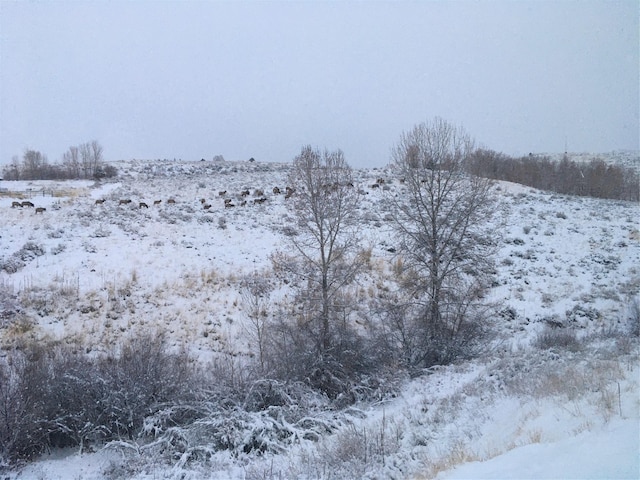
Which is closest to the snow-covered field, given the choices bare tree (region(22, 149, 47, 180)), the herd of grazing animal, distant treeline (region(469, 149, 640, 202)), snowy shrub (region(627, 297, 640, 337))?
the herd of grazing animal

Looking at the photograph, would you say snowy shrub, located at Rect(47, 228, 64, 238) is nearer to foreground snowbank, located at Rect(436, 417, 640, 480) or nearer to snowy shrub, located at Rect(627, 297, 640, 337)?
foreground snowbank, located at Rect(436, 417, 640, 480)

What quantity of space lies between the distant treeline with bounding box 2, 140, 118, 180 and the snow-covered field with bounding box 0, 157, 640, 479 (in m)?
10.9

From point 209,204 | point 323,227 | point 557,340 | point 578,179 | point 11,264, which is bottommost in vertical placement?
point 557,340

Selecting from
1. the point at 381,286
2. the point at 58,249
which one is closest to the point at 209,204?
the point at 58,249

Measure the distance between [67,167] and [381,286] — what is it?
4894 cm

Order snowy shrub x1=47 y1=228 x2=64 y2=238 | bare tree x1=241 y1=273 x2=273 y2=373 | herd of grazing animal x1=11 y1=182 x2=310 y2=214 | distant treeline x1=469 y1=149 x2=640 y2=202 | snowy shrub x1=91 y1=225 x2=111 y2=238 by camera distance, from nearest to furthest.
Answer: bare tree x1=241 y1=273 x2=273 y2=373
snowy shrub x1=47 y1=228 x2=64 y2=238
snowy shrub x1=91 y1=225 x2=111 y2=238
herd of grazing animal x1=11 y1=182 x2=310 y2=214
distant treeline x1=469 y1=149 x2=640 y2=202

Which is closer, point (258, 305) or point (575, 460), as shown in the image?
point (575, 460)

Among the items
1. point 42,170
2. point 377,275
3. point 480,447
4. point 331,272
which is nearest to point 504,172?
point 377,275

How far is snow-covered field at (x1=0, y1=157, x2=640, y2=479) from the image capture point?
548 cm

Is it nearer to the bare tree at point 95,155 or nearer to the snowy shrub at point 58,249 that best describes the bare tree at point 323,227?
the snowy shrub at point 58,249

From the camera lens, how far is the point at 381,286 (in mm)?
18094

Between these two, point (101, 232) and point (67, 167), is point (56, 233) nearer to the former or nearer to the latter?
point (101, 232)

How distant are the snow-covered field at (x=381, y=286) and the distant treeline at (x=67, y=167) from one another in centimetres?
1088

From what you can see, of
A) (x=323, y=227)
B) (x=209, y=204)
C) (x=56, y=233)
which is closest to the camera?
(x=323, y=227)
